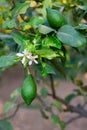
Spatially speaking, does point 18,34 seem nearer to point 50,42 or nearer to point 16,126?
point 50,42

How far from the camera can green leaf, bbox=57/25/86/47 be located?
0.80 m

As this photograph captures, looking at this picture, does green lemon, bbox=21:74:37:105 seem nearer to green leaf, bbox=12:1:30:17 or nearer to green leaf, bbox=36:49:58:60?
green leaf, bbox=36:49:58:60

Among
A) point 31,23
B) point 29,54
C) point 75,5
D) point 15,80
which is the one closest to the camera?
point 29,54

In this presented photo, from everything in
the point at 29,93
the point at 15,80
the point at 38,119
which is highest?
the point at 29,93

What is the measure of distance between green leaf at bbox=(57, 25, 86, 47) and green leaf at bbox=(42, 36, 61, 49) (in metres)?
0.01

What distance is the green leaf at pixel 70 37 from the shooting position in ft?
2.62

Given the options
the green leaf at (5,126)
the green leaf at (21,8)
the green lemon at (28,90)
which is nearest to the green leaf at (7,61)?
the green lemon at (28,90)

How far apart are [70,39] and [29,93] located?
0.49ft

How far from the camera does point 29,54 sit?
741 millimetres

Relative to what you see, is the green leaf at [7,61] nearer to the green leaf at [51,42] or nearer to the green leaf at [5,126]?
the green leaf at [51,42]

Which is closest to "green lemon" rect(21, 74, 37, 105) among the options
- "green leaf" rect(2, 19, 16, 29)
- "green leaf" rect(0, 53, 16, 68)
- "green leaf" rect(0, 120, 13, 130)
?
"green leaf" rect(0, 53, 16, 68)

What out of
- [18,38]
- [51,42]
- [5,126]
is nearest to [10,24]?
[18,38]

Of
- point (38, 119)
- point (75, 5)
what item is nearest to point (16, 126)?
point (38, 119)

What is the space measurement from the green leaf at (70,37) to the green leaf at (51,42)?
0.01m
